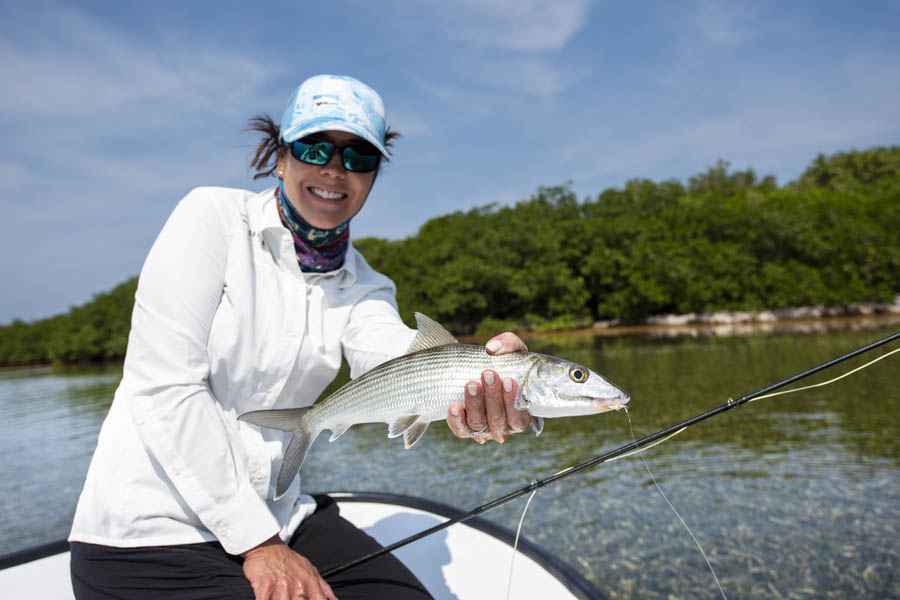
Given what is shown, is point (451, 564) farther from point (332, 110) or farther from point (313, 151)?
point (332, 110)

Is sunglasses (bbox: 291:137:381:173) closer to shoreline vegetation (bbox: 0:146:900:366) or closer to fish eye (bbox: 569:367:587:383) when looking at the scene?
fish eye (bbox: 569:367:587:383)

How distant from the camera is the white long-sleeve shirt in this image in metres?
2.37

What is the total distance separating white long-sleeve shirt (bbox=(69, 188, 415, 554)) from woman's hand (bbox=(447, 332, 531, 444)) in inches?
26.0

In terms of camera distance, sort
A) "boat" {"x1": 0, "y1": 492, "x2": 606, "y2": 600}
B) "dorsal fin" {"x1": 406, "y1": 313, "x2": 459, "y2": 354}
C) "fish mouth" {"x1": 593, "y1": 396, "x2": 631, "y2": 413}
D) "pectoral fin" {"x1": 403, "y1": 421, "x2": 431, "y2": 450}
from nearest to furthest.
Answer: "fish mouth" {"x1": 593, "y1": 396, "x2": 631, "y2": 413}
"pectoral fin" {"x1": 403, "y1": 421, "x2": 431, "y2": 450}
"dorsal fin" {"x1": 406, "y1": 313, "x2": 459, "y2": 354}
"boat" {"x1": 0, "y1": 492, "x2": 606, "y2": 600}

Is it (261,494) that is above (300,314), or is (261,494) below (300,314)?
below

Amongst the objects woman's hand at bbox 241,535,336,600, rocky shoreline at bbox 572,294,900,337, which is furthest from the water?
rocky shoreline at bbox 572,294,900,337

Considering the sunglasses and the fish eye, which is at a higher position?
the sunglasses

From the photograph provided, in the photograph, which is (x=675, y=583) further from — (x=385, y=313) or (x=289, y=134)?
(x=289, y=134)

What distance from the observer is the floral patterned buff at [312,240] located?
10.0 ft

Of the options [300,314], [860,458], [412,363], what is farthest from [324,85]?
[860,458]

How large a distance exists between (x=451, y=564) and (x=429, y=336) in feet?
7.24

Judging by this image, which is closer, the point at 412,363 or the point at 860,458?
the point at 412,363

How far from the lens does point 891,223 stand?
49938mm

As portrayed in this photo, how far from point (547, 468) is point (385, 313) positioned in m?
7.96
